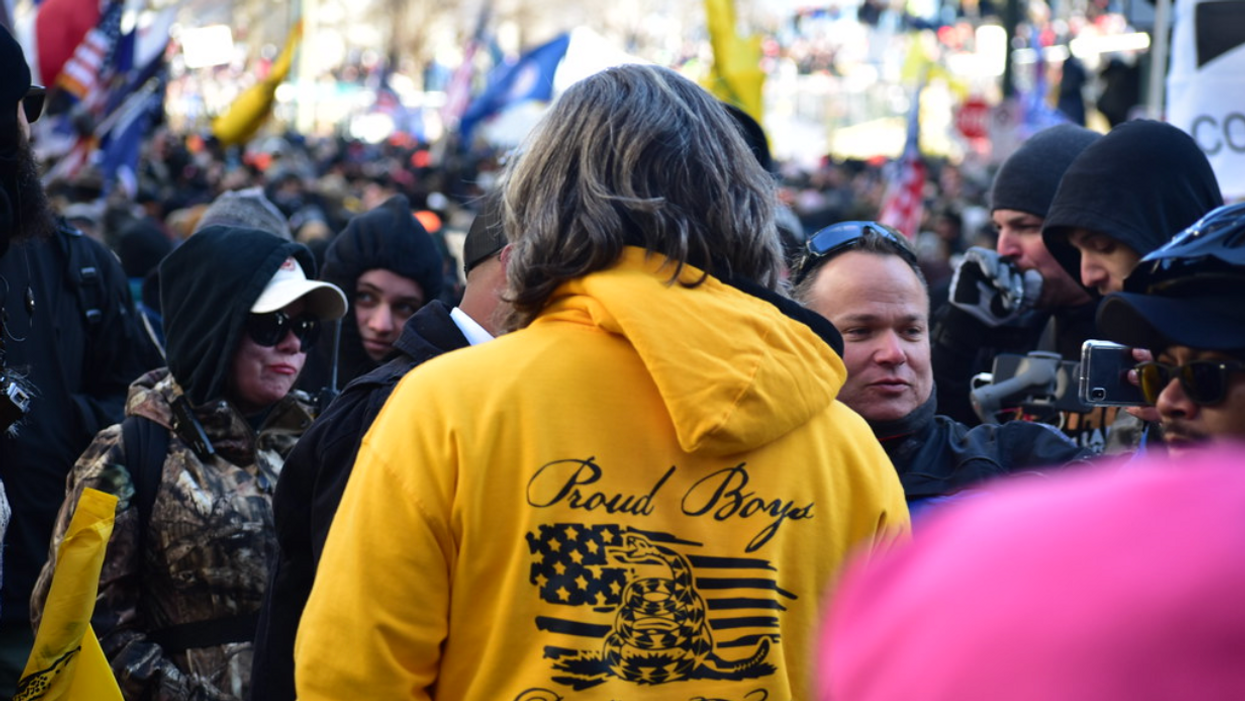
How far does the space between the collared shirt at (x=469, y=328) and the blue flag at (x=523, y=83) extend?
1502cm

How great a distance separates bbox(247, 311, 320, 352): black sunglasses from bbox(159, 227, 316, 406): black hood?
1.9 inches

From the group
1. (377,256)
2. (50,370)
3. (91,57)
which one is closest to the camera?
(50,370)

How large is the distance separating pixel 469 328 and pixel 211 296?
1186 mm

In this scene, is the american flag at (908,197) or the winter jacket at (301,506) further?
the american flag at (908,197)

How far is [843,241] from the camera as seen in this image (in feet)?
10.3

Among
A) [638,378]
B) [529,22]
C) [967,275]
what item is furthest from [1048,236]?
[529,22]

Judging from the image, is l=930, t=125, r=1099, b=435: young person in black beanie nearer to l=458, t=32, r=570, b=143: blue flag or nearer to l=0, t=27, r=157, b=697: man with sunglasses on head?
l=0, t=27, r=157, b=697: man with sunglasses on head

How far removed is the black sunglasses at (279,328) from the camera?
3579 millimetres

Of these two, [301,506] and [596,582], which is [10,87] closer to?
[301,506]

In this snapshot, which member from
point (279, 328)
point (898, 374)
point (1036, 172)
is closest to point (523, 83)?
point (1036, 172)

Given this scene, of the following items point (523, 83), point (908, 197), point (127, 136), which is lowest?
→ point (523, 83)

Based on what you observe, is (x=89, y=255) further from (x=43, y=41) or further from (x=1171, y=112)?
(x=43, y=41)

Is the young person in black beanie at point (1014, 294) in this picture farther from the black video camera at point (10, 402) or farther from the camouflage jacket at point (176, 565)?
the black video camera at point (10, 402)

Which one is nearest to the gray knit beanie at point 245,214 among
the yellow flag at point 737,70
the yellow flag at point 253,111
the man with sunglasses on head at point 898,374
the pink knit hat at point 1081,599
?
the man with sunglasses on head at point 898,374
